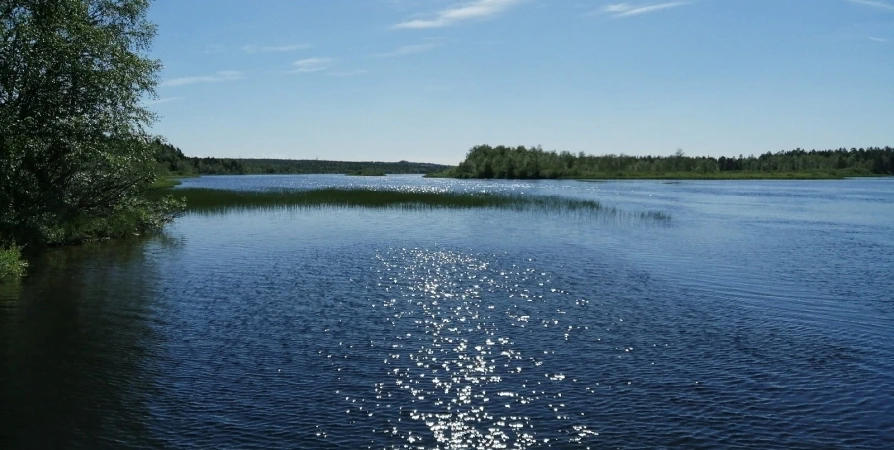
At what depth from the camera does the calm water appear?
38.1 ft

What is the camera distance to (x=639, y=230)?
42375 mm

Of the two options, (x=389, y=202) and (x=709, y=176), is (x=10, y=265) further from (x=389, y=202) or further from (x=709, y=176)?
(x=709, y=176)

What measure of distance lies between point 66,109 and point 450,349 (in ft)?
76.1

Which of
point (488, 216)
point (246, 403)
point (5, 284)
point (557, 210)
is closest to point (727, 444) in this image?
point (246, 403)

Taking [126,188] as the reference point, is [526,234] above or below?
below

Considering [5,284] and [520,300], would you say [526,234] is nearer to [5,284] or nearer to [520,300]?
[520,300]

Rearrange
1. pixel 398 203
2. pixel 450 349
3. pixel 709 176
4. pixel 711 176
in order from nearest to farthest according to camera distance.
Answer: pixel 450 349, pixel 398 203, pixel 709 176, pixel 711 176

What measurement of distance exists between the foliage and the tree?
0.04 meters

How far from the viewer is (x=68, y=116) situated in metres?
30.0

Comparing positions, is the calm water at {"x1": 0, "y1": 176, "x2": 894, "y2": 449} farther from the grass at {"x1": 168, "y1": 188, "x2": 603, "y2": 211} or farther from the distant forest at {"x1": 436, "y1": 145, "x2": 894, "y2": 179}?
the distant forest at {"x1": 436, "y1": 145, "x2": 894, "y2": 179}

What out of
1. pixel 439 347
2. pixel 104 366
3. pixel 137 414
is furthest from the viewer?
pixel 439 347

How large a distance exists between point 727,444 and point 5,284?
2370 cm

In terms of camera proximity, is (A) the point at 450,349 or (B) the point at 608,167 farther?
(B) the point at 608,167

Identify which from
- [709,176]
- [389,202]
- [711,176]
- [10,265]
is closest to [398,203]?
[389,202]
